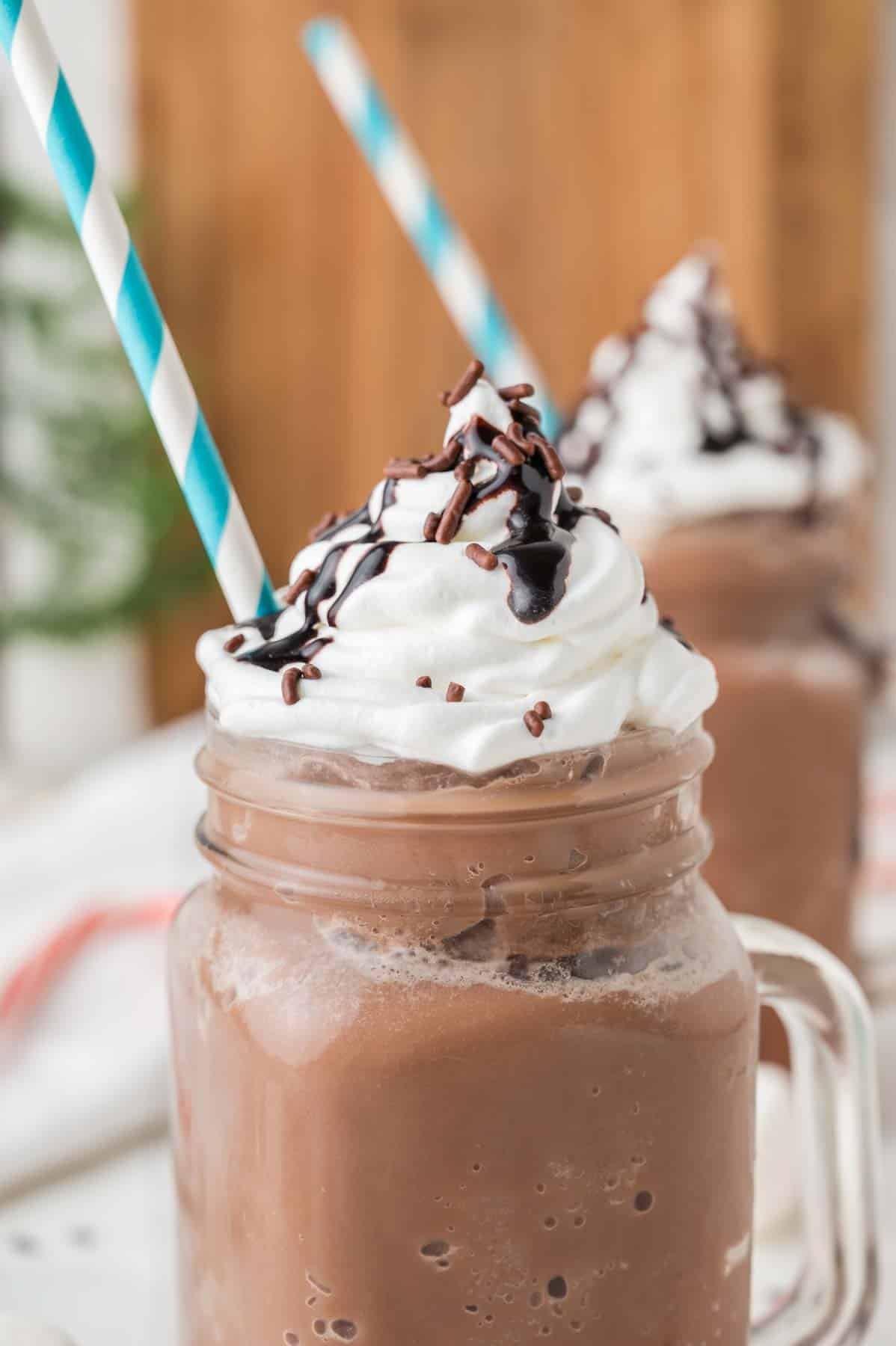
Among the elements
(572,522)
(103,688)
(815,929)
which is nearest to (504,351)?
(815,929)

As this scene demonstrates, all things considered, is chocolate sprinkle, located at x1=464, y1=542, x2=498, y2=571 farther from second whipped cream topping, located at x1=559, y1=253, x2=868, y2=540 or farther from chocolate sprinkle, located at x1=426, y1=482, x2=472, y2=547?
second whipped cream topping, located at x1=559, y1=253, x2=868, y2=540

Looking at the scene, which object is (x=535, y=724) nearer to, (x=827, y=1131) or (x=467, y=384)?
(x=467, y=384)

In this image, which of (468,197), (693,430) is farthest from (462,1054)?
(468,197)

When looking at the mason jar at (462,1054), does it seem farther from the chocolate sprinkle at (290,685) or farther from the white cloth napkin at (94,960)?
the white cloth napkin at (94,960)

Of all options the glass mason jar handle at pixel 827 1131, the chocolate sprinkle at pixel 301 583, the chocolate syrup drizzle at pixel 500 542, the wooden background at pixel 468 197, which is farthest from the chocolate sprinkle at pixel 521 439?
the wooden background at pixel 468 197

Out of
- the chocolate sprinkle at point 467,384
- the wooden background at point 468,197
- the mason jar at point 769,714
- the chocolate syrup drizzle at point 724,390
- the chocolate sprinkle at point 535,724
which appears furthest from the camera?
the wooden background at point 468,197

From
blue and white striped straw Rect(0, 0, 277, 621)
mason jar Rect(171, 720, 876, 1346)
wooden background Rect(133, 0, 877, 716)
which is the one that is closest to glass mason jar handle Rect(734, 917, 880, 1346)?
mason jar Rect(171, 720, 876, 1346)
